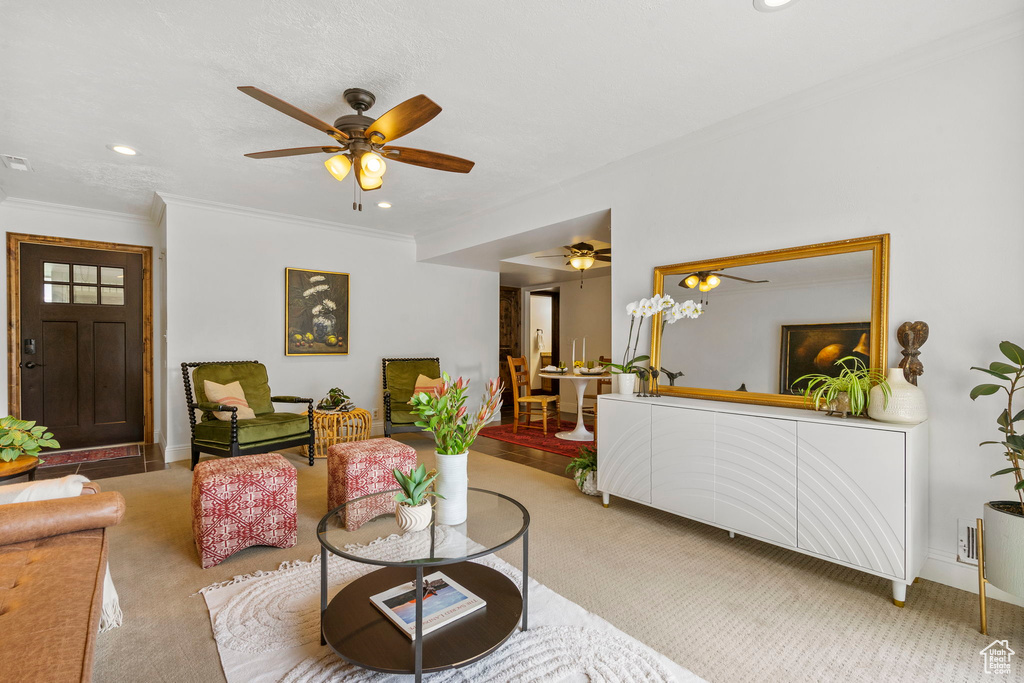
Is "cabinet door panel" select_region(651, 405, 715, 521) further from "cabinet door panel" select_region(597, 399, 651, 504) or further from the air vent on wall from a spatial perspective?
the air vent on wall

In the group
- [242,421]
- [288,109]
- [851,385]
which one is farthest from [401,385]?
[851,385]

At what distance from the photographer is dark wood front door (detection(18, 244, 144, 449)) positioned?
15.8 feet

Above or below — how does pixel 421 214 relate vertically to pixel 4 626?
above

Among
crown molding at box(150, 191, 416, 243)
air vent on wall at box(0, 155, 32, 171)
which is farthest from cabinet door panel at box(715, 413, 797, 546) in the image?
air vent on wall at box(0, 155, 32, 171)

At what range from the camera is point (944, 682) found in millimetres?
1633

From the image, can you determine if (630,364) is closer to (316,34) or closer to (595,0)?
(595,0)

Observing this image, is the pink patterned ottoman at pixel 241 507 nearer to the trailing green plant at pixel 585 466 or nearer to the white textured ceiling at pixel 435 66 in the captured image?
the trailing green plant at pixel 585 466

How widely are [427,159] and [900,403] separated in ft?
9.11

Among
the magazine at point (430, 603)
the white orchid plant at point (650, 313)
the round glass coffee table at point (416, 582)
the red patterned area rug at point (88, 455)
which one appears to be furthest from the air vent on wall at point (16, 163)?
the white orchid plant at point (650, 313)

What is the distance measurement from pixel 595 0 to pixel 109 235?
561 cm

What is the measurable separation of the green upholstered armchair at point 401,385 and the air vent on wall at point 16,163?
338cm

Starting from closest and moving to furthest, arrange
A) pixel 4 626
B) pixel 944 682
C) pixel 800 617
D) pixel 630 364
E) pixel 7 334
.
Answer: pixel 4 626 → pixel 944 682 → pixel 800 617 → pixel 630 364 → pixel 7 334

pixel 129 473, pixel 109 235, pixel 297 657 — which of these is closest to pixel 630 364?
pixel 297 657

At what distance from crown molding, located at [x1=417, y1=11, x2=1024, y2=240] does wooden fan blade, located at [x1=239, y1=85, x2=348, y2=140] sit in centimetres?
209
